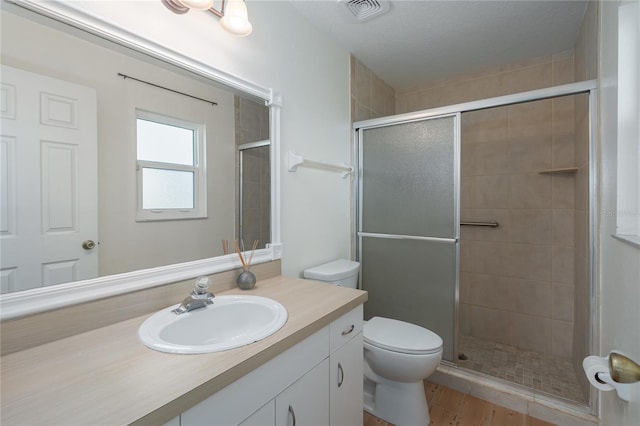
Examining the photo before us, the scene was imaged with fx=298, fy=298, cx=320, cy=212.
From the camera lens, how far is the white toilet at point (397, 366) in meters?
1.53

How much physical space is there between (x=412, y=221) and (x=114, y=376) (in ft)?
6.07

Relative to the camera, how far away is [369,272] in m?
2.32

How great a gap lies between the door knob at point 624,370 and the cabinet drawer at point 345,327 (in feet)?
2.52

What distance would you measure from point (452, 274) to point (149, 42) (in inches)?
79.4

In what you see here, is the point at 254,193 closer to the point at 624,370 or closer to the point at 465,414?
the point at 624,370

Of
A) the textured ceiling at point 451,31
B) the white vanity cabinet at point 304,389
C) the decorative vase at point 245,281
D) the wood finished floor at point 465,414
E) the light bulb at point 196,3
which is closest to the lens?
the white vanity cabinet at point 304,389

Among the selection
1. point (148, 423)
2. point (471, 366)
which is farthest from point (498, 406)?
point (148, 423)

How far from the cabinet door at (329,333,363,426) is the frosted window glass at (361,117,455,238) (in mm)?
1044

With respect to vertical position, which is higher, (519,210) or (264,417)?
(519,210)

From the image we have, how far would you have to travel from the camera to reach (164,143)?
3.87 ft

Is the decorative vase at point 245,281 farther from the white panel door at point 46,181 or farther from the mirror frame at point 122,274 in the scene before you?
the white panel door at point 46,181

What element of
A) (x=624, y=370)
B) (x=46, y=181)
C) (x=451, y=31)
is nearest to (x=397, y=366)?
(x=624, y=370)

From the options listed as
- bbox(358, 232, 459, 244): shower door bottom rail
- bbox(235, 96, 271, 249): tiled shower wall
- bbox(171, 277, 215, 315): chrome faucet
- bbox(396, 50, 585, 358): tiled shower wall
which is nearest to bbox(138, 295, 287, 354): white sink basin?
bbox(171, 277, 215, 315): chrome faucet

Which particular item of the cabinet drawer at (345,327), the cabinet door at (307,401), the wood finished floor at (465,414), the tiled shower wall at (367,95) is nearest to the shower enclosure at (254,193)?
the cabinet drawer at (345,327)
